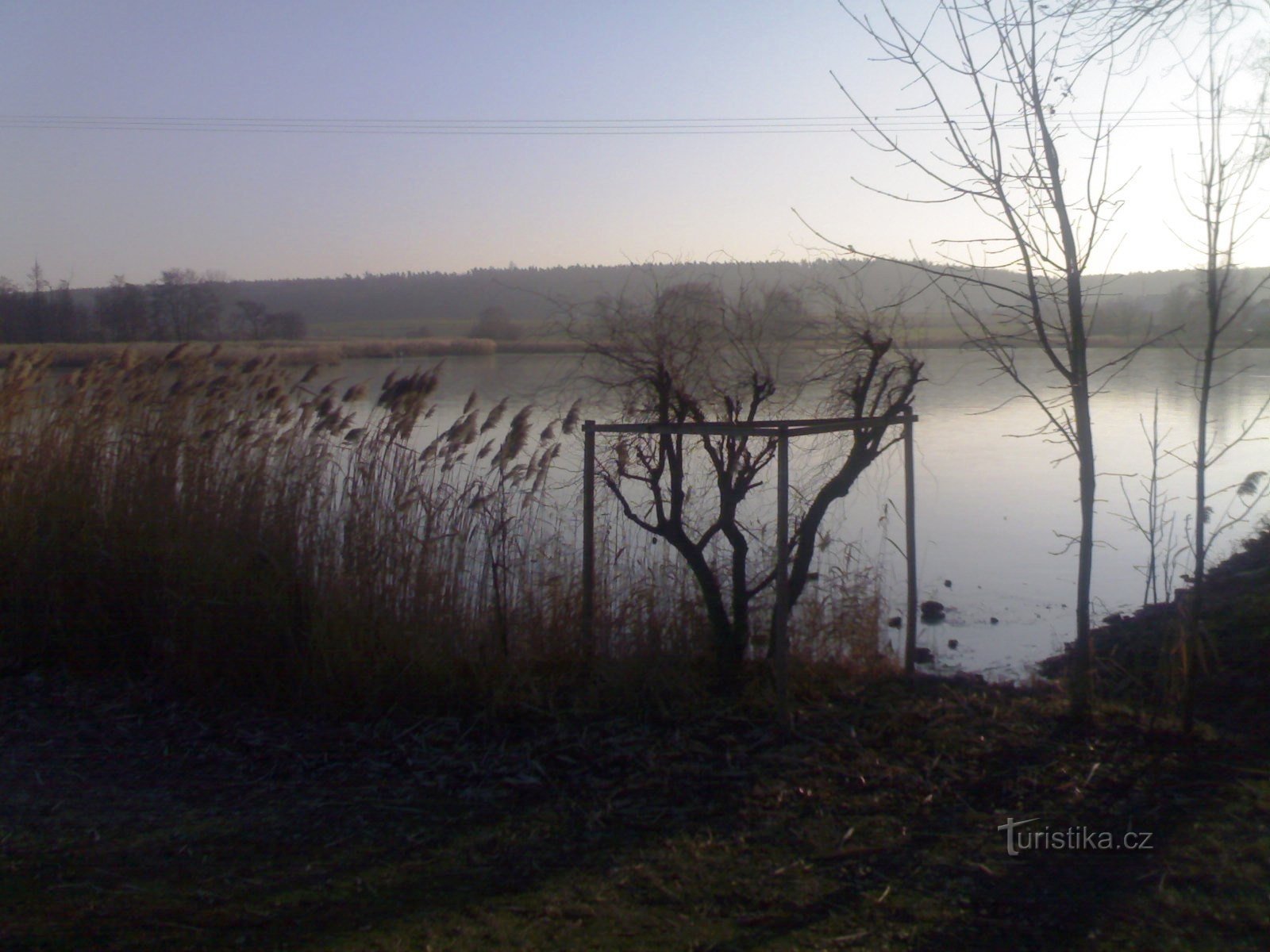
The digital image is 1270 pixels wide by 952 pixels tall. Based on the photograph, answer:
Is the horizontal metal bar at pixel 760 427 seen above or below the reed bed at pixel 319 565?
above

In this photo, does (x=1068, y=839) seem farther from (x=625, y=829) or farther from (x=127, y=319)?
(x=127, y=319)

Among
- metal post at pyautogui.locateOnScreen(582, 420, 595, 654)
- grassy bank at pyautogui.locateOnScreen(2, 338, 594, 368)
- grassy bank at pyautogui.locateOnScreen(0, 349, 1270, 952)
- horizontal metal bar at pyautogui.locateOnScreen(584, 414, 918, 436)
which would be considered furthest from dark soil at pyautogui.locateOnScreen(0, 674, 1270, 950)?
grassy bank at pyautogui.locateOnScreen(2, 338, 594, 368)

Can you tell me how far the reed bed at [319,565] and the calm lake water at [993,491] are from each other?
87 cm

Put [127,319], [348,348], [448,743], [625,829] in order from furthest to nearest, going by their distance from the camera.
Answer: [348,348]
[127,319]
[448,743]
[625,829]

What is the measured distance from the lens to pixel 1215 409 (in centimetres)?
1700

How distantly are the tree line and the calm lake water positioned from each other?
82.2 inches

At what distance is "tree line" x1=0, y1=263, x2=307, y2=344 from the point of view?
1672cm

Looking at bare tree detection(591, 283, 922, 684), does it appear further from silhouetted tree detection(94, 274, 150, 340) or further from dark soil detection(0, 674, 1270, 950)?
silhouetted tree detection(94, 274, 150, 340)

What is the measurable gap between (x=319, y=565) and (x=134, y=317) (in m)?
12.4

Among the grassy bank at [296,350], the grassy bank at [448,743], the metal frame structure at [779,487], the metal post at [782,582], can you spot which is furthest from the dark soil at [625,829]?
the grassy bank at [296,350]

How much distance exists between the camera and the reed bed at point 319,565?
629 cm

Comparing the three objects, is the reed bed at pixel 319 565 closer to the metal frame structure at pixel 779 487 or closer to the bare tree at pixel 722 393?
the metal frame structure at pixel 779 487

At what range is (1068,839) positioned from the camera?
4.43 metres

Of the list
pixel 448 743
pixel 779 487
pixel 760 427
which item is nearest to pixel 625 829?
pixel 448 743
